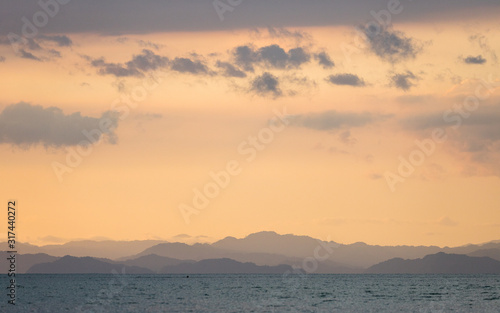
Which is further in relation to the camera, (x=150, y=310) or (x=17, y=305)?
(x=17, y=305)

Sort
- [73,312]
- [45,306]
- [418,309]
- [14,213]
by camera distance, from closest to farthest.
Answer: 1. [14,213]
2. [73,312]
3. [418,309]
4. [45,306]

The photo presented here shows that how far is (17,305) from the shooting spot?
123 metres

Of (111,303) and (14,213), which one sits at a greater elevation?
(14,213)

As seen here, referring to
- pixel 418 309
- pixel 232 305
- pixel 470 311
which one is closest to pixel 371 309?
pixel 418 309

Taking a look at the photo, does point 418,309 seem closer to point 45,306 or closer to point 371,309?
point 371,309

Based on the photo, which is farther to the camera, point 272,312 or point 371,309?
point 371,309

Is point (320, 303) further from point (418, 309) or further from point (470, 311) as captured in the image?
point (470, 311)

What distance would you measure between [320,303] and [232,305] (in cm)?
1831

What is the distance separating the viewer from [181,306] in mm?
120125

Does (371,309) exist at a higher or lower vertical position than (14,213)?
lower

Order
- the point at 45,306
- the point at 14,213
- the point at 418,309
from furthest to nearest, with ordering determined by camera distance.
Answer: the point at 45,306, the point at 418,309, the point at 14,213

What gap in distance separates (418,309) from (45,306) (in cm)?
6846

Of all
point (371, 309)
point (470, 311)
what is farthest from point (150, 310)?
point (470, 311)

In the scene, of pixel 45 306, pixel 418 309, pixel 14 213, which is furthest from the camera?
pixel 45 306
